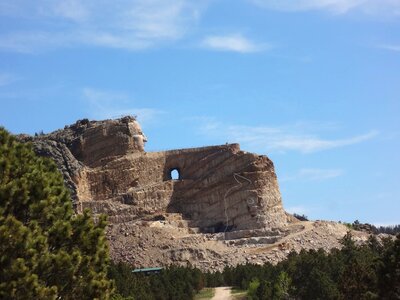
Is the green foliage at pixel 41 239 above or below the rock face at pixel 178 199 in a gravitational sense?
below

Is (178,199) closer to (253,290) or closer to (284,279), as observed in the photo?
(253,290)

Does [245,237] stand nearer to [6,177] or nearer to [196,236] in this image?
[196,236]

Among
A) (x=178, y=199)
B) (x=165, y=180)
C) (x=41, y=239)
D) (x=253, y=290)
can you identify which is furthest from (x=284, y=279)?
(x=41, y=239)

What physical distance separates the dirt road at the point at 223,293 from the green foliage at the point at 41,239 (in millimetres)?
24579

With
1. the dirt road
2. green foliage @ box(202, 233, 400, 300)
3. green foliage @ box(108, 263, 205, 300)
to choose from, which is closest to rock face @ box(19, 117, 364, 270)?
green foliage @ box(202, 233, 400, 300)

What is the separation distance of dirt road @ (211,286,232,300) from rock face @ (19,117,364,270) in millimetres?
7411

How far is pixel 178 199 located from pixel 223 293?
18677 mm

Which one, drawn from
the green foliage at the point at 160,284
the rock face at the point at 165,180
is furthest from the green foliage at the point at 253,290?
the rock face at the point at 165,180

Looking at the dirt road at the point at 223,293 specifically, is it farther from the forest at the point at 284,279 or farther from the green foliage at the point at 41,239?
the green foliage at the point at 41,239

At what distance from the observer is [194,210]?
70.2 meters

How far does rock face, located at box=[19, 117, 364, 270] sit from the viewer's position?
63.5 meters

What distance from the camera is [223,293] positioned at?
52.8 m

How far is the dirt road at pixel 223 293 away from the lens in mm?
51250

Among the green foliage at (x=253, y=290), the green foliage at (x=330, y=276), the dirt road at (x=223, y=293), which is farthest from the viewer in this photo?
the dirt road at (x=223, y=293)
